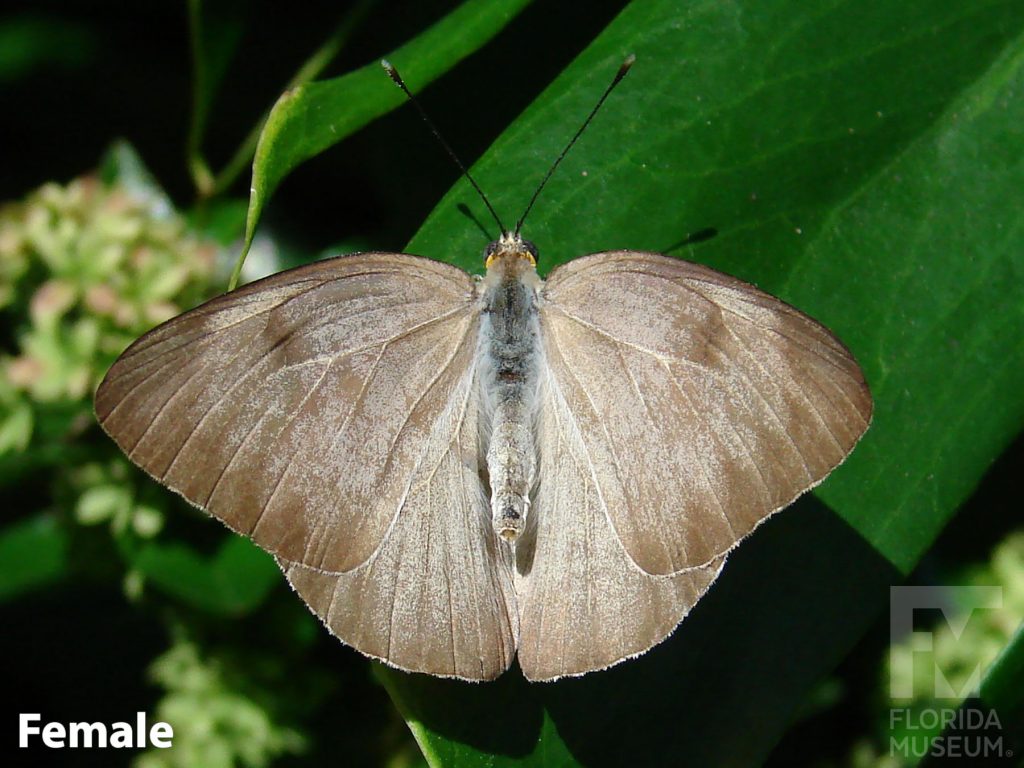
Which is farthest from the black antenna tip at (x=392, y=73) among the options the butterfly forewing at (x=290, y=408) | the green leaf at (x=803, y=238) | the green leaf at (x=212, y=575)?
the green leaf at (x=212, y=575)

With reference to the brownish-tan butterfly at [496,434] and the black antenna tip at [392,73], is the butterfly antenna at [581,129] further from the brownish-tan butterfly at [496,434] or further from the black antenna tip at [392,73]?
the black antenna tip at [392,73]

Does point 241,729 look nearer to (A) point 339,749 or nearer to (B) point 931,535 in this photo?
(A) point 339,749
